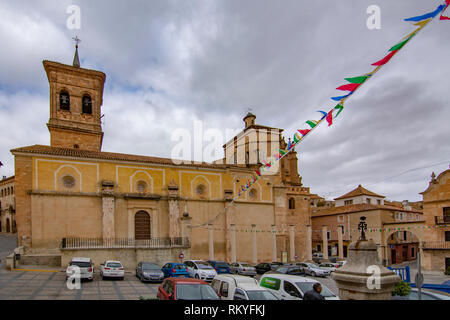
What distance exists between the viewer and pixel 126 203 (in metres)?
29.2

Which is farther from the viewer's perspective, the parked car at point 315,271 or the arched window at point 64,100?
the arched window at point 64,100

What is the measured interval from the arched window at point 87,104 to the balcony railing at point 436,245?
3792 centimetres

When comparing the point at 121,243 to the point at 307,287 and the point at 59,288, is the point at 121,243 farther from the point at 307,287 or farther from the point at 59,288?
the point at 307,287

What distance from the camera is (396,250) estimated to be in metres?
39.9

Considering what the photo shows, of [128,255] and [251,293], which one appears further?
[128,255]

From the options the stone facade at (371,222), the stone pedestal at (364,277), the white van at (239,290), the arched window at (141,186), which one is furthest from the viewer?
the stone facade at (371,222)

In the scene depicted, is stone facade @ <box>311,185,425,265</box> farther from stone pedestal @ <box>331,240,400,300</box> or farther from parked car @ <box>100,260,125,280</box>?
stone pedestal @ <box>331,240,400,300</box>

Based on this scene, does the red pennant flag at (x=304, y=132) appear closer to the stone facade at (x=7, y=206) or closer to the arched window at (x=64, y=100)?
the arched window at (x=64, y=100)

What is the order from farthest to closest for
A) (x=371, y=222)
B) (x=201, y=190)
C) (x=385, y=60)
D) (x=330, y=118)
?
1. (x=371, y=222)
2. (x=201, y=190)
3. (x=330, y=118)
4. (x=385, y=60)

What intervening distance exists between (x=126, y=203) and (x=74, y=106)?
13116mm

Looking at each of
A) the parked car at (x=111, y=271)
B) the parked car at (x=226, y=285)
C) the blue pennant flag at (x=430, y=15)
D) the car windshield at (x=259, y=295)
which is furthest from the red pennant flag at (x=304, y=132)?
the parked car at (x=111, y=271)

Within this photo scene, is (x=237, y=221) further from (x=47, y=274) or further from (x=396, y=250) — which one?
(x=396, y=250)

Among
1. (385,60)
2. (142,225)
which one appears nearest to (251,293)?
(385,60)

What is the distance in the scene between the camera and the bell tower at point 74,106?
1302 inches
